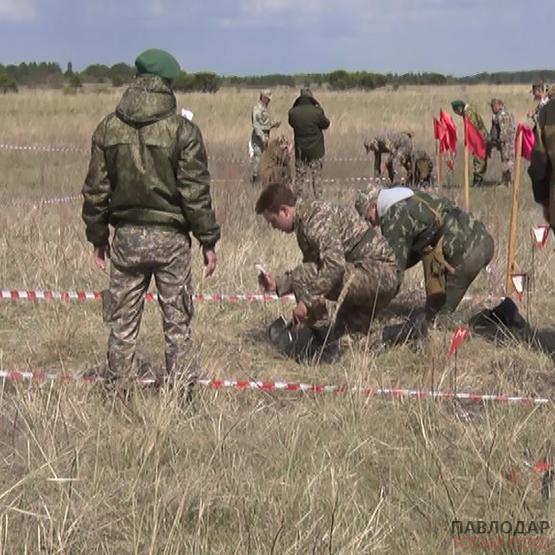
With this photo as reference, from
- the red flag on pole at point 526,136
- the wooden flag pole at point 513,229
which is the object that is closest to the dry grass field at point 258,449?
the wooden flag pole at point 513,229

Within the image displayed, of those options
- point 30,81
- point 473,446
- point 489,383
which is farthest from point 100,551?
point 30,81

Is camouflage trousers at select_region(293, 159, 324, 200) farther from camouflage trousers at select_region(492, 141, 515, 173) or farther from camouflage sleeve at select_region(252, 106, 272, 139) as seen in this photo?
camouflage trousers at select_region(492, 141, 515, 173)

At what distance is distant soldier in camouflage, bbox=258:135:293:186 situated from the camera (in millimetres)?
12945

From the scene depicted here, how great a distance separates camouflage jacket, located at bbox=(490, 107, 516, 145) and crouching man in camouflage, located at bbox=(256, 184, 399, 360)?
1166 centimetres

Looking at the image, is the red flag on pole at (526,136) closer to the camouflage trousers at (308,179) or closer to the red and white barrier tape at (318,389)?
the red and white barrier tape at (318,389)

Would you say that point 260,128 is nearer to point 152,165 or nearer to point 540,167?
point 540,167

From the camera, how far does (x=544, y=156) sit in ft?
17.5

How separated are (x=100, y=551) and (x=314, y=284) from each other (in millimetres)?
2510

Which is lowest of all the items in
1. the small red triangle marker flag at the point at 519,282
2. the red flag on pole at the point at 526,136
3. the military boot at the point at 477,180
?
the military boot at the point at 477,180

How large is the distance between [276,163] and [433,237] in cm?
726

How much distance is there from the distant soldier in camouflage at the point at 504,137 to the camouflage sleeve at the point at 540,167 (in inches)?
445

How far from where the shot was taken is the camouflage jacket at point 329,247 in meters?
5.43

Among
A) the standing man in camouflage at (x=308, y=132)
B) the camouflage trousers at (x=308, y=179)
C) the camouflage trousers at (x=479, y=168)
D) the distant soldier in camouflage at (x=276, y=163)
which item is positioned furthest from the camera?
the camouflage trousers at (x=479, y=168)

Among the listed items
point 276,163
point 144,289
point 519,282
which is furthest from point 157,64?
point 276,163
